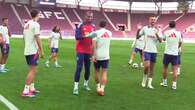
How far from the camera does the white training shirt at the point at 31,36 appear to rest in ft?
36.4

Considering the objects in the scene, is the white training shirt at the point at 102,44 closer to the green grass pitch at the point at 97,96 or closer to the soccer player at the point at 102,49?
the soccer player at the point at 102,49

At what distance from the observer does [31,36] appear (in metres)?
11.2

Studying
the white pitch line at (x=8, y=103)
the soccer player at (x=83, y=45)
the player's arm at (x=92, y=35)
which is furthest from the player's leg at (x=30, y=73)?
the player's arm at (x=92, y=35)

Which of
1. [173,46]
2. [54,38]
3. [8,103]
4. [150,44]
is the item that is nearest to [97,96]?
A: [8,103]

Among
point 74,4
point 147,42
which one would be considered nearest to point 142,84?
point 147,42

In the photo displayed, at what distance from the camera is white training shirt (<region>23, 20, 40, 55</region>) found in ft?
36.4

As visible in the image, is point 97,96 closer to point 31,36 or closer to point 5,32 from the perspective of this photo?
point 31,36

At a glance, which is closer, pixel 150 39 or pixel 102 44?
pixel 102 44

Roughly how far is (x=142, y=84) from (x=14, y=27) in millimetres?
52687

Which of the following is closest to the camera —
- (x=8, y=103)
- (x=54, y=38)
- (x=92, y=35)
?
(x=8, y=103)

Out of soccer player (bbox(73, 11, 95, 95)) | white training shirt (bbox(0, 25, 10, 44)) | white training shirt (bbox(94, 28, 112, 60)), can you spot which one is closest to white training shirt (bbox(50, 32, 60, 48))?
white training shirt (bbox(0, 25, 10, 44))

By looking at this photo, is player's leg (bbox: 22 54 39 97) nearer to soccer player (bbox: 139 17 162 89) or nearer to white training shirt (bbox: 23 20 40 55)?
white training shirt (bbox: 23 20 40 55)

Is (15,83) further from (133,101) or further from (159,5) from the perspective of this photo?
(159,5)

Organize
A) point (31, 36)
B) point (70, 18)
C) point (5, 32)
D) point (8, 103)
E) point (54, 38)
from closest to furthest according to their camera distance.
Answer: point (8, 103), point (31, 36), point (5, 32), point (54, 38), point (70, 18)
